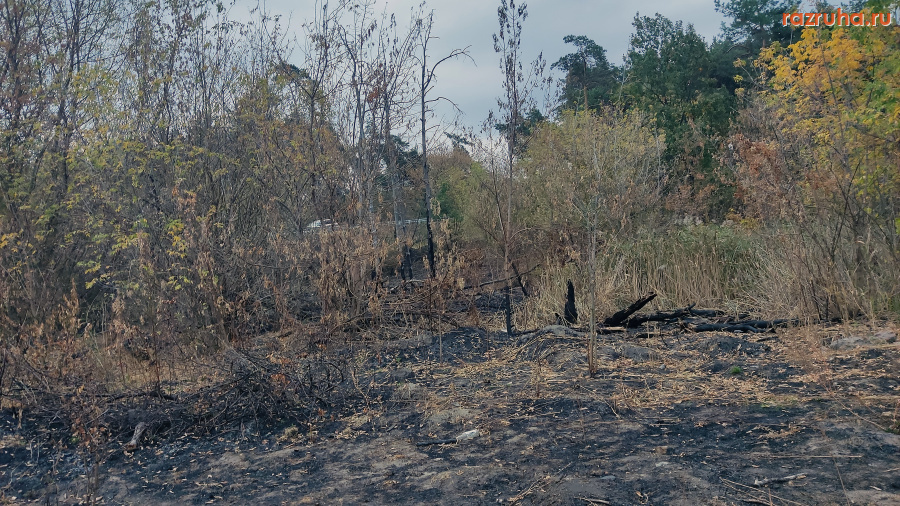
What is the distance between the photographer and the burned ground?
2.76 metres

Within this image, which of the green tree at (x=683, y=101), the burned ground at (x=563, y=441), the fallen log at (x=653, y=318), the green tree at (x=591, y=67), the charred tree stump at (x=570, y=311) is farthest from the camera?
the green tree at (x=591, y=67)

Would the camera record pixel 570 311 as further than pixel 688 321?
Yes

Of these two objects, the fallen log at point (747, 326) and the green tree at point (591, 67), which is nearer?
the fallen log at point (747, 326)

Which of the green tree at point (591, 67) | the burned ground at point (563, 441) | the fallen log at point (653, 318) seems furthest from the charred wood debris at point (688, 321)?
the green tree at point (591, 67)

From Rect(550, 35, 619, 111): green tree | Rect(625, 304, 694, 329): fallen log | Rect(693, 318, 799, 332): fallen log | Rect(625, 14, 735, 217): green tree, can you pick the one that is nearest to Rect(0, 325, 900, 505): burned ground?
Rect(693, 318, 799, 332): fallen log

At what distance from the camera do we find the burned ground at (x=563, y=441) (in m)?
2.76

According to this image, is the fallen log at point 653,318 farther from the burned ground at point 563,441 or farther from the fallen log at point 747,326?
the burned ground at point 563,441

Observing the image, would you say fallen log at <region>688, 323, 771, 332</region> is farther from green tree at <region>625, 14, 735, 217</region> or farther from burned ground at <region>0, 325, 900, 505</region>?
green tree at <region>625, 14, 735, 217</region>

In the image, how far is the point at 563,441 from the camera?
3.40 m

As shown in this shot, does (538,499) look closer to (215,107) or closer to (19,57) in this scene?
(215,107)

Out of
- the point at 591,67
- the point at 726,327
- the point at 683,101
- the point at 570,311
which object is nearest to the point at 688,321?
the point at 726,327

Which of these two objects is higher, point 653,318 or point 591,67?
point 591,67

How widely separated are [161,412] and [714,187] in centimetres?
1881

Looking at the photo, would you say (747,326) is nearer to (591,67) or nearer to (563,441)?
(563,441)
